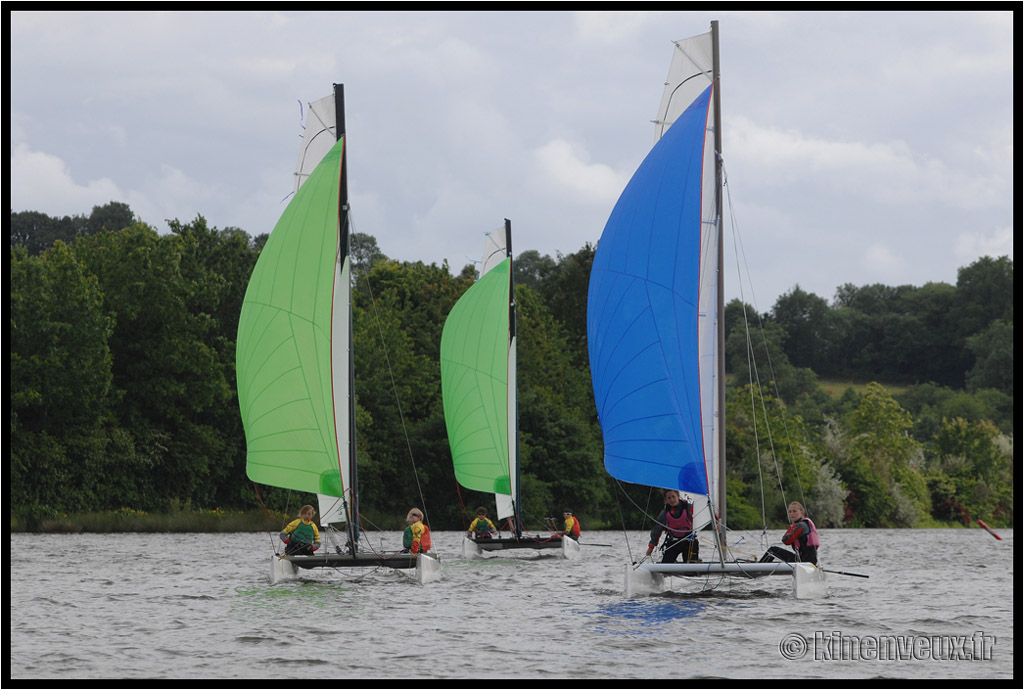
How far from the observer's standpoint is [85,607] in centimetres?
1944

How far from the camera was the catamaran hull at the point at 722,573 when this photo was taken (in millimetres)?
18172

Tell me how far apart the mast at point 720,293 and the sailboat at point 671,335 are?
0.9 inches

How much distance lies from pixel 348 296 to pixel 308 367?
5.15 feet

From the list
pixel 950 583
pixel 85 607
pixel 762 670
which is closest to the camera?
pixel 762 670

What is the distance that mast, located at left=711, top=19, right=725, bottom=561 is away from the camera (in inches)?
745

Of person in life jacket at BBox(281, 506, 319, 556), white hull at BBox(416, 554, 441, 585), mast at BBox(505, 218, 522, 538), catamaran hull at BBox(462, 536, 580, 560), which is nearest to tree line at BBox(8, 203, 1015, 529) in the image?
mast at BBox(505, 218, 522, 538)

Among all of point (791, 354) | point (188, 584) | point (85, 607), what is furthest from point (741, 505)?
point (791, 354)

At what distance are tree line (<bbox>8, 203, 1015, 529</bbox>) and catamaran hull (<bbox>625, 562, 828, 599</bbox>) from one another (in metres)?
10.7

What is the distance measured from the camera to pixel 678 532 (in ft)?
63.7

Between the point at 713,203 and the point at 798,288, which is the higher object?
the point at 798,288

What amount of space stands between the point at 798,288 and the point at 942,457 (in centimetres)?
5599

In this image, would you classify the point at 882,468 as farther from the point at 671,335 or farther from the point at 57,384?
the point at 671,335

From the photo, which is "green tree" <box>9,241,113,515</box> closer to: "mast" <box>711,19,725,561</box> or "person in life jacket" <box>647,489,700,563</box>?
"person in life jacket" <box>647,489,700,563</box>

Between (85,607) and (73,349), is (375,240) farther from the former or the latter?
(85,607)
